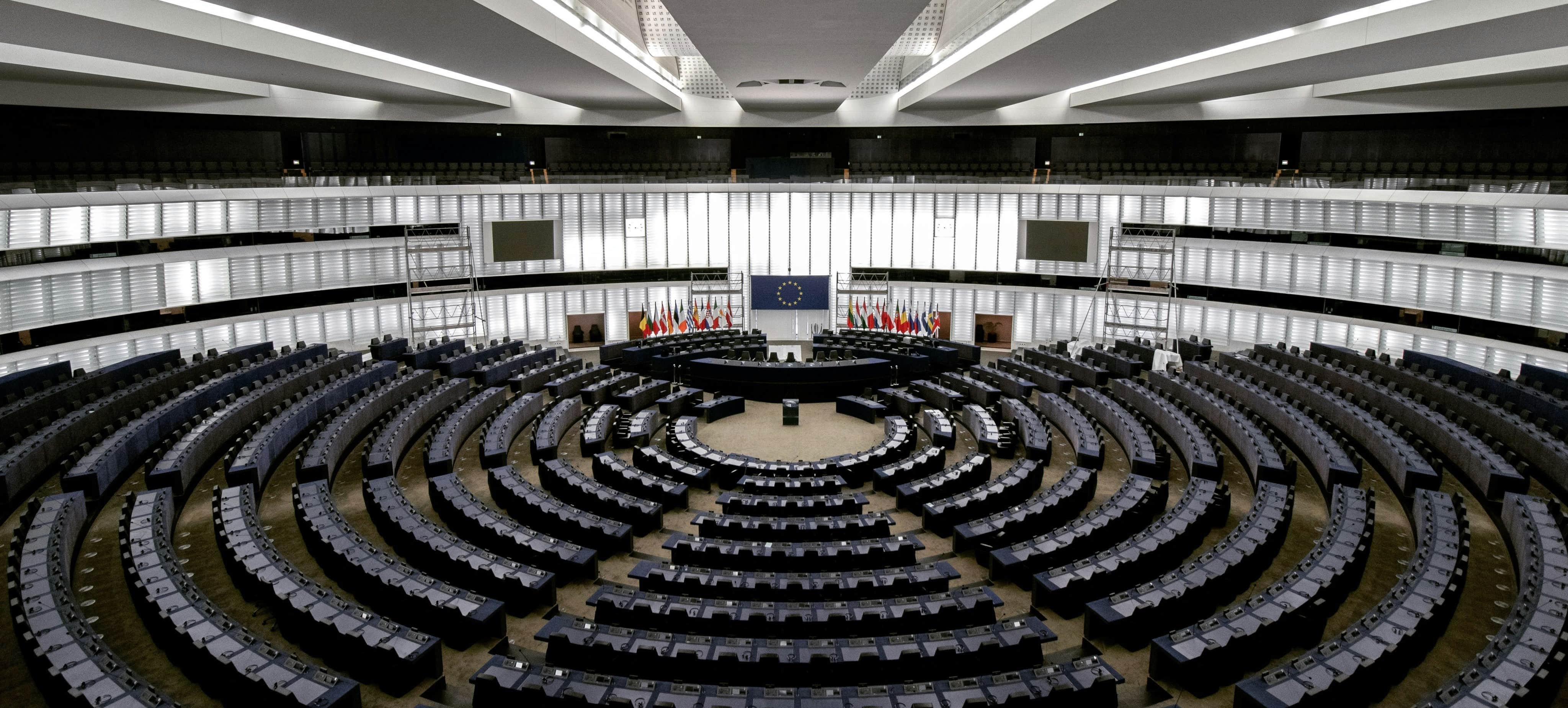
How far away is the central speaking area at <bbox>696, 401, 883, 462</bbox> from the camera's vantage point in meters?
24.1

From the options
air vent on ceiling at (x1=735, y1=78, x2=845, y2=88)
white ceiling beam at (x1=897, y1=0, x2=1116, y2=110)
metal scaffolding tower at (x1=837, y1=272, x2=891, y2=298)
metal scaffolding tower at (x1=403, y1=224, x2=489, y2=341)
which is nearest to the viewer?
white ceiling beam at (x1=897, y1=0, x2=1116, y2=110)

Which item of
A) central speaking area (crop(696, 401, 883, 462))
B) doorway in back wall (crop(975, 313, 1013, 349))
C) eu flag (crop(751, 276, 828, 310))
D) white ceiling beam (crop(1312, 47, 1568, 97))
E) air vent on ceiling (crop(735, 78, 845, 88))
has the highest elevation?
air vent on ceiling (crop(735, 78, 845, 88))

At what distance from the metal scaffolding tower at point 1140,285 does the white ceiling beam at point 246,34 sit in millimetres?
24855

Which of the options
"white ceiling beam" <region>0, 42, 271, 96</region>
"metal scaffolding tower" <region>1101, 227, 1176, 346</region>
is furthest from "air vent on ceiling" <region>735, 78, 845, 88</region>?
"white ceiling beam" <region>0, 42, 271, 96</region>

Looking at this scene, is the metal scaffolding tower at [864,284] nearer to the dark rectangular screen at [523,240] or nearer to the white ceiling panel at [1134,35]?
the white ceiling panel at [1134,35]

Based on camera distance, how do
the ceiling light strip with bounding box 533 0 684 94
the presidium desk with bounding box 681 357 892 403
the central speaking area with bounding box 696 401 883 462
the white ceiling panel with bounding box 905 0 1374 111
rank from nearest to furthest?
the white ceiling panel with bounding box 905 0 1374 111
the ceiling light strip with bounding box 533 0 684 94
the central speaking area with bounding box 696 401 883 462
the presidium desk with bounding box 681 357 892 403

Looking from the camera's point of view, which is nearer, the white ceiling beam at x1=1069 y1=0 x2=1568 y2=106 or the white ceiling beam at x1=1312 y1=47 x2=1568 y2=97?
the white ceiling beam at x1=1069 y1=0 x2=1568 y2=106

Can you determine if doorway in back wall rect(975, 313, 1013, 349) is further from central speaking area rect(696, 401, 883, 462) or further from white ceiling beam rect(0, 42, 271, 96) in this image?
white ceiling beam rect(0, 42, 271, 96)

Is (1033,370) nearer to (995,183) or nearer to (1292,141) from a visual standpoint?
(995,183)

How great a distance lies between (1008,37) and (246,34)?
1833 cm

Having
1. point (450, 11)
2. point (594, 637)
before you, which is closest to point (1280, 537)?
point (594, 637)

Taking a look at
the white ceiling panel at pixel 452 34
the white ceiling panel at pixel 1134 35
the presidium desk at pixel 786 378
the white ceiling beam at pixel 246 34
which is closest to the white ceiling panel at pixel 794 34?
the white ceiling panel at pixel 1134 35

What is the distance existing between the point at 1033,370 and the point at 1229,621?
1745 centimetres

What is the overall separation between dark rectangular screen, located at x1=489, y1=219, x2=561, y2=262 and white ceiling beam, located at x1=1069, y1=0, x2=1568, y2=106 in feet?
75.0
